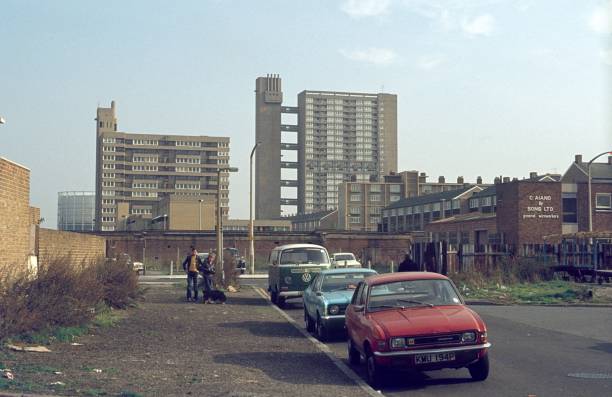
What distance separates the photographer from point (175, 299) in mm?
28031

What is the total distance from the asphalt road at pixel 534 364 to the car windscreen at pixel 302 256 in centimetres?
494

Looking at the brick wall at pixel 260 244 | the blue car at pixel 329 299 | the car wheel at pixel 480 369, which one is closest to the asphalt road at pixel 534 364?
the car wheel at pixel 480 369

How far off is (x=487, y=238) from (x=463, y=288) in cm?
4065

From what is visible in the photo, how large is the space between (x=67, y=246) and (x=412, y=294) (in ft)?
45.4

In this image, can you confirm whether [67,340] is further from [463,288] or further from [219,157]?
[219,157]

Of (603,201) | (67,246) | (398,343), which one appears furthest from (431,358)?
(603,201)

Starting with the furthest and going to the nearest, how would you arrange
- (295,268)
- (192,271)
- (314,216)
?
1. (314,216)
2. (192,271)
3. (295,268)

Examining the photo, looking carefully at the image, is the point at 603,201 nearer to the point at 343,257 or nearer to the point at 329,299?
the point at 343,257

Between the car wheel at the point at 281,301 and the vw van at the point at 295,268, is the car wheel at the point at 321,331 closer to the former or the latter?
the vw van at the point at 295,268

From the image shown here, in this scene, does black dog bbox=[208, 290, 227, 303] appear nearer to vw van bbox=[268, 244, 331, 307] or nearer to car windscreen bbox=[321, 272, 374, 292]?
vw van bbox=[268, 244, 331, 307]

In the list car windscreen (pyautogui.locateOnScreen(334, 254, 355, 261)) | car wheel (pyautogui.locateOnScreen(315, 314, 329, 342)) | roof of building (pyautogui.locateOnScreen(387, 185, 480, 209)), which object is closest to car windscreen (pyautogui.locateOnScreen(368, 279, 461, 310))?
car wheel (pyautogui.locateOnScreen(315, 314, 329, 342))

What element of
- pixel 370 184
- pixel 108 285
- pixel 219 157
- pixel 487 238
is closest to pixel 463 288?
pixel 108 285

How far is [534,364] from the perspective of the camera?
1249 cm

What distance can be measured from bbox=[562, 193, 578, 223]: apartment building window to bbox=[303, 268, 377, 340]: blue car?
51.4 metres
